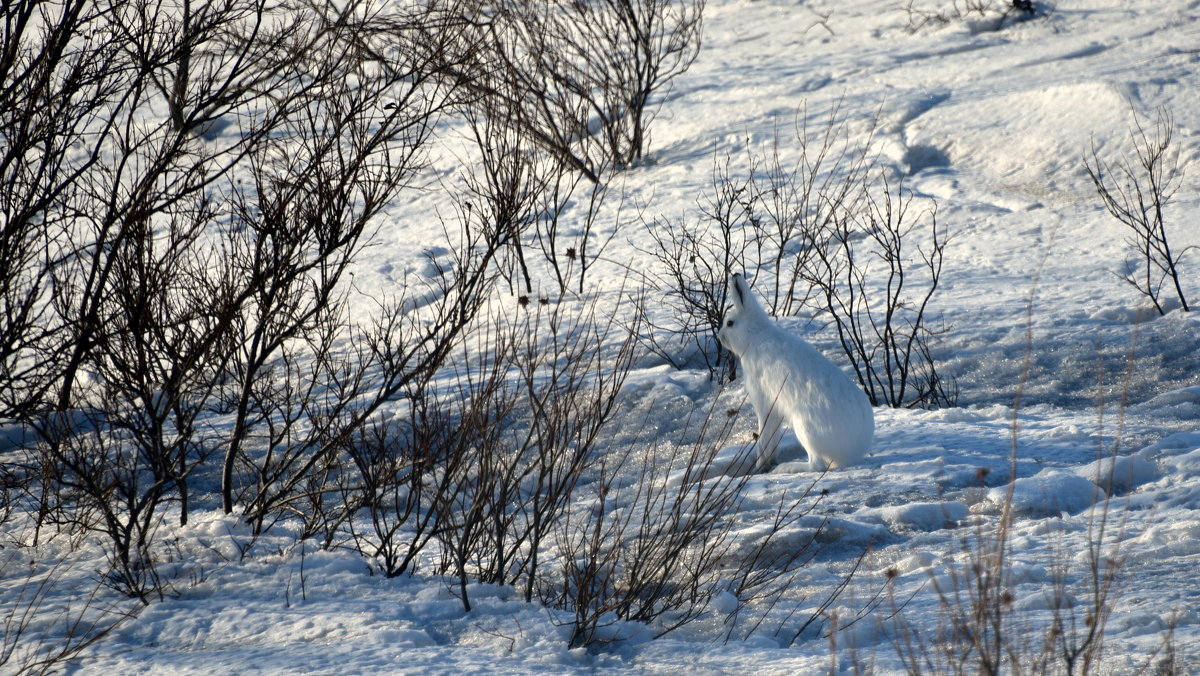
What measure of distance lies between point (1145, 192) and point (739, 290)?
637 centimetres

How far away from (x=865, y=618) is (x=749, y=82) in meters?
11.7

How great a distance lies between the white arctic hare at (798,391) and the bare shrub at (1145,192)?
159 inches

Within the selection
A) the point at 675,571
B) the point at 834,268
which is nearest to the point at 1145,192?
the point at 834,268

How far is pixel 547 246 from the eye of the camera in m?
11.3

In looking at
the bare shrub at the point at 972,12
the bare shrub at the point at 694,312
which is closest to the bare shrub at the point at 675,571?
the bare shrub at the point at 694,312

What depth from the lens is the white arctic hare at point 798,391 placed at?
544 centimetres

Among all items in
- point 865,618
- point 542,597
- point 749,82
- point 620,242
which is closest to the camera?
point 865,618

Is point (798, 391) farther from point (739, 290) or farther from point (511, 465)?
point (511, 465)

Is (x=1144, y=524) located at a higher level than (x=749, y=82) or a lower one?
lower

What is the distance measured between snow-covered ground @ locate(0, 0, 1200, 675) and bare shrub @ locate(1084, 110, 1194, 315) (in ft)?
0.52

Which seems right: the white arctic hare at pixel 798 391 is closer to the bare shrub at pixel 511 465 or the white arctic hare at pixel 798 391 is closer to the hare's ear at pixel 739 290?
the hare's ear at pixel 739 290

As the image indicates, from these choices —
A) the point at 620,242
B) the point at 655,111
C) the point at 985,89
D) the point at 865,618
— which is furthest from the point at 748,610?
the point at 655,111

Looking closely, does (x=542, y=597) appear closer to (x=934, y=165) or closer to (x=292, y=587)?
(x=292, y=587)

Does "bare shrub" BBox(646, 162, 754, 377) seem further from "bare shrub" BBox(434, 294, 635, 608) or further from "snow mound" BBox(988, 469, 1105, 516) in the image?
"bare shrub" BBox(434, 294, 635, 608)
